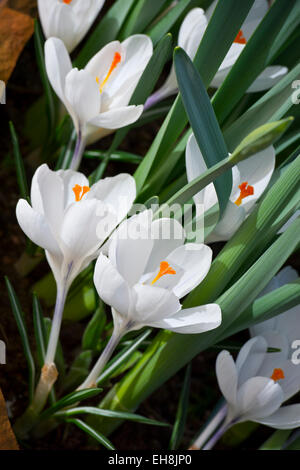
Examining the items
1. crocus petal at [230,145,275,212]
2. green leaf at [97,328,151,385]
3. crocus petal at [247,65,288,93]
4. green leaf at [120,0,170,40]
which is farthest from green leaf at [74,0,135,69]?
green leaf at [97,328,151,385]

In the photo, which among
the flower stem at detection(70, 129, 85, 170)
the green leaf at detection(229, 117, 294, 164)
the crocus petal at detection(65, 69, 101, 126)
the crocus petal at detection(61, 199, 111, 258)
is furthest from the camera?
the flower stem at detection(70, 129, 85, 170)

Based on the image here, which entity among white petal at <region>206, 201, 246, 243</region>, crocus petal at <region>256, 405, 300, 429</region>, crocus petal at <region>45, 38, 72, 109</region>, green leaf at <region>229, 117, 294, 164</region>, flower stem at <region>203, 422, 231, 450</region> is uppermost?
green leaf at <region>229, 117, 294, 164</region>

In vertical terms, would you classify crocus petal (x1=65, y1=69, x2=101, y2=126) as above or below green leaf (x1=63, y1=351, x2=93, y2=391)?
above

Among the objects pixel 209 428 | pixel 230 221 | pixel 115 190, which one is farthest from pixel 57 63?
pixel 209 428

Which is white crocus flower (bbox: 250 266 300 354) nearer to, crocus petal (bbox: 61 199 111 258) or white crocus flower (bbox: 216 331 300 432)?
white crocus flower (bbox: 216 331 300 432)
